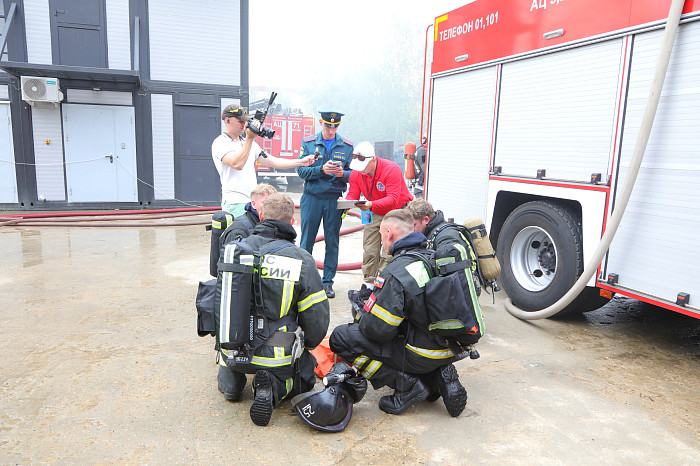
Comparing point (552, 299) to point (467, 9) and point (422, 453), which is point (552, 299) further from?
point (467, 9)

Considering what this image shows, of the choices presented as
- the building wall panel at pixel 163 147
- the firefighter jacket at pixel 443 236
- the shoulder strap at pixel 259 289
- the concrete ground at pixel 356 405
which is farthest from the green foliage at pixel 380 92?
the shoulder strap at pixel 259 289

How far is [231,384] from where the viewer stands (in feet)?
9.95

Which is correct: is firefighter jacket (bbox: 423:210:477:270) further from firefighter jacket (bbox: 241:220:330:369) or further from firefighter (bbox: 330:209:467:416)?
firefighter jacket (bbox: 241:220:330:369)

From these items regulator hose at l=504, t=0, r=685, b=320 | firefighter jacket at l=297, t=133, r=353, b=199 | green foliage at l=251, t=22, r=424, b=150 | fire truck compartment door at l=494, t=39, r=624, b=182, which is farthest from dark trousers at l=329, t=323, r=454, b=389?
green foliage at l=251, t=22, r=424, b=150

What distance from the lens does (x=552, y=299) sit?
4598 millimetres

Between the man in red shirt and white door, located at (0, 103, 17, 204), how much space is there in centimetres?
972

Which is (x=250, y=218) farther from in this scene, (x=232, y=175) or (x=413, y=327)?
(x=413, y=327)

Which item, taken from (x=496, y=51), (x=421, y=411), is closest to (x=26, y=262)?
(x=421, y=411)

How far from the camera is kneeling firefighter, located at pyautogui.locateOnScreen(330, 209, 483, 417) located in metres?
2.78

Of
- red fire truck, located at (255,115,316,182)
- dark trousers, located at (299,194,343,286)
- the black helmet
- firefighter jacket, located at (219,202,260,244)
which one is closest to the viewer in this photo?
the black helmet

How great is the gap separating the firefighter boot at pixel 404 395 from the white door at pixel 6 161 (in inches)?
454

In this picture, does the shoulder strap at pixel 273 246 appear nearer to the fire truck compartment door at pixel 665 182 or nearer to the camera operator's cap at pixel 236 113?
the camera operator's cap at pixel 236 113

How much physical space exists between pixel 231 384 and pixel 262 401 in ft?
1.28

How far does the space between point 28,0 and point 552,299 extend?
40.2 feet
